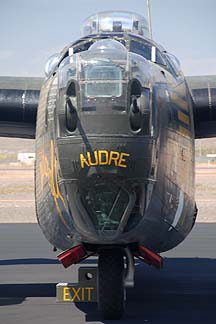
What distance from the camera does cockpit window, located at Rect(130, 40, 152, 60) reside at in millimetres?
10594

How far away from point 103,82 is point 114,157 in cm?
77

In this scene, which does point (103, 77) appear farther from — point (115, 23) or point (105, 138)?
point (115, 23)

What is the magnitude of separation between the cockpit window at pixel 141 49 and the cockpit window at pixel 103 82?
185 centimetres

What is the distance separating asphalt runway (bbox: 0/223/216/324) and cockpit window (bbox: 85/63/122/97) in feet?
11.2

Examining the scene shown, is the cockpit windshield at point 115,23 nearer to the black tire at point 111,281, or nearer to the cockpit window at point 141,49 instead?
the cockpit window at point 141,49

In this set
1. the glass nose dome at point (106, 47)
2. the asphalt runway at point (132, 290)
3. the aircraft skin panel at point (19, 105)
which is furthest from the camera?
the aircraft skin panel at point (19, 105)

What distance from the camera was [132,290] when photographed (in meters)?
14.0

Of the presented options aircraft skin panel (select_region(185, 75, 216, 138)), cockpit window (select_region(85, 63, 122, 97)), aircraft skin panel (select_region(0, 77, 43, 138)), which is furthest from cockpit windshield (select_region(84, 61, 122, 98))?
aircraft skin panel (select_region(0, 77, 43, 138))

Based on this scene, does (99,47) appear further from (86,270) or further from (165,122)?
(86,270)

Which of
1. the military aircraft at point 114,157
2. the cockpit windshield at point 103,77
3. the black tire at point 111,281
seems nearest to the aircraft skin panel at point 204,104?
the military aircraft at point 114,157

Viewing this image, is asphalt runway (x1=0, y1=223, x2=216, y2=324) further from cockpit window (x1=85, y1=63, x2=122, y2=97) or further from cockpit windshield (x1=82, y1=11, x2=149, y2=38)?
cockpit windshield (x1=82, y1=11, x2=149, y2=38)

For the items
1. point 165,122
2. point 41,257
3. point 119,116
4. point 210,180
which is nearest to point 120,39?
point 165,122

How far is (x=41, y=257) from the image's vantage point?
1977 centimetres

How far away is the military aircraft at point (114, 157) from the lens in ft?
28.5
